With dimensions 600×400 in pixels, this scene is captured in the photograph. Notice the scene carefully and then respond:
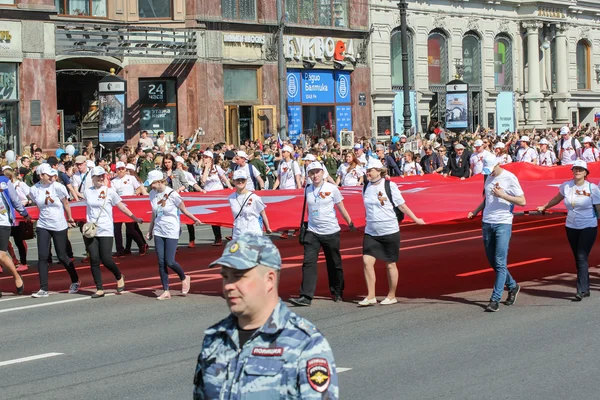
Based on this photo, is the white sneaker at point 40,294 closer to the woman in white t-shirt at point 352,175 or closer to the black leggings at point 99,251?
the black leggings at point 99,251

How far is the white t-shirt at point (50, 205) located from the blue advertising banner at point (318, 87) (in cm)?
3029

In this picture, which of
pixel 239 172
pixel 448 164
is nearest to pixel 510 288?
pixel 239 172

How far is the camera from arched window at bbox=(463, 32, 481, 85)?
5622 centimetres

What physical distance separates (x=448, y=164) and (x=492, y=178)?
16.4 meters

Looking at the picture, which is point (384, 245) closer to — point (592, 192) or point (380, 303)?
point (380, 303)

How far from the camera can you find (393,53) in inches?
2030

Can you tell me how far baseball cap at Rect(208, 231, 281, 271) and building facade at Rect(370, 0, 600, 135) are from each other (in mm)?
45132

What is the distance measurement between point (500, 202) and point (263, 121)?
3003cm

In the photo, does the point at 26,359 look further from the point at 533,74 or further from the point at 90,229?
the point at 533,74

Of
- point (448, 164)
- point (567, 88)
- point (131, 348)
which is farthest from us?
point (567, 88)

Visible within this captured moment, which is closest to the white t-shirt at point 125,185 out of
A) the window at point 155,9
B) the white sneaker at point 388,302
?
the white sneaker at point 388,302

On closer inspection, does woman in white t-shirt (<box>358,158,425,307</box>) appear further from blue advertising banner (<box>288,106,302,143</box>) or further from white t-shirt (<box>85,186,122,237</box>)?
blue advertising banner (<box>288,106,302,143</box>)

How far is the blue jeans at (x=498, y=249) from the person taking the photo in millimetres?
13430

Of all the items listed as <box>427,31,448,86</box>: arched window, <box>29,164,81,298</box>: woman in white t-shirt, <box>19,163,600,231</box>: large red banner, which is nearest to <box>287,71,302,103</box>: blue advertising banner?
<box>427,31,448,86</box>: arched window
